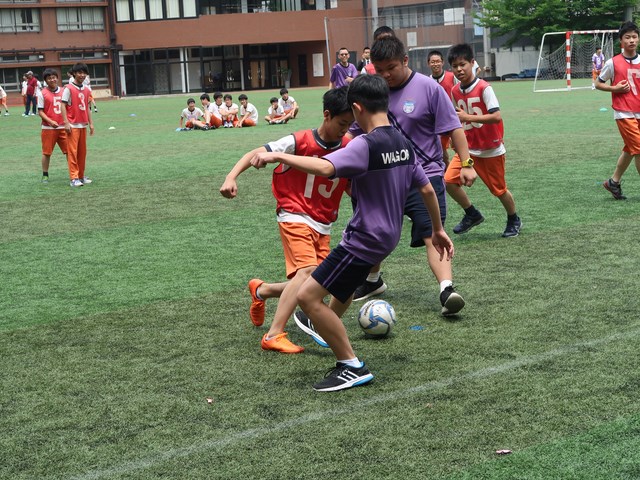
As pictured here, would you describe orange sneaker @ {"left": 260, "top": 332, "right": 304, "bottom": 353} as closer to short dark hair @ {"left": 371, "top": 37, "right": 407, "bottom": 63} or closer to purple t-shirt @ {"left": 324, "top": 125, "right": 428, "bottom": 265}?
purple t-shirt @ {"left": 324, "top": 125, "right": 428, "bottom": 265}

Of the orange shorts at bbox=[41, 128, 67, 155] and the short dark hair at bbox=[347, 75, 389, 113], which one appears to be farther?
the orange shorts at bbox=[41, 128, 67, 155]

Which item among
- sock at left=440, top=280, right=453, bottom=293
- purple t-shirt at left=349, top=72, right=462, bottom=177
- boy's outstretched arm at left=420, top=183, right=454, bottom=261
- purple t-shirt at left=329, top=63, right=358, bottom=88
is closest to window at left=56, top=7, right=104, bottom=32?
purple t-shirt at left=329, top=63, right=358, bottom=88

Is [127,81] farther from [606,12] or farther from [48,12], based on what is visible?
[606,12]

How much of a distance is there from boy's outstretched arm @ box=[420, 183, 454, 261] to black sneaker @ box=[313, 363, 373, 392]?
37.5 inches

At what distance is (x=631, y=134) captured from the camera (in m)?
10.9

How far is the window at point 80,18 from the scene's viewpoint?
6128 cm

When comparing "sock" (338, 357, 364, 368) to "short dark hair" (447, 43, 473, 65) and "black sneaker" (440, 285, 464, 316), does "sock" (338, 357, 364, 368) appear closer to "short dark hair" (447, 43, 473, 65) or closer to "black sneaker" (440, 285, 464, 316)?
"black sneaker" (440, 285, 464, 316)

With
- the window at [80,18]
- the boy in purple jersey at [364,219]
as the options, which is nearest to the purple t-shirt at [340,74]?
the boy in purple jersey at [364,219]

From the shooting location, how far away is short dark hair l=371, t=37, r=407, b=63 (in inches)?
256

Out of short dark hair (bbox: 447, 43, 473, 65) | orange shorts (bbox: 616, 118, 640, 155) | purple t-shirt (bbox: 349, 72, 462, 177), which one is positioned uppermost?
short dark hair (bbox: 447, 43, 473, 65)

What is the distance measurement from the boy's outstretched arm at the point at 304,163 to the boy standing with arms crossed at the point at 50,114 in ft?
38.0

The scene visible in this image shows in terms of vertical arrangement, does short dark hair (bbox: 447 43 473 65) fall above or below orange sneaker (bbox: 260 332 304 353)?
above

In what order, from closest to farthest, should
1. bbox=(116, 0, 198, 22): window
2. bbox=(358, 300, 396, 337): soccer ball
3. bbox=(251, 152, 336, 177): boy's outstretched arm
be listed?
bbox=(251, 152, 336, 177): boy's outstretched arm
bbox=(358, 300, 396, 337): soccer ball
bbox=(116, 0, 198, 22): window

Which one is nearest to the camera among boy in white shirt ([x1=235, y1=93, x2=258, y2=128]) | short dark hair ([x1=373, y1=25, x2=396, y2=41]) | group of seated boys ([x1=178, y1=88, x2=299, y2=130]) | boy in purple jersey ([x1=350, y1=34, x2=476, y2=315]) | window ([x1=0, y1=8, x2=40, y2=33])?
boy in purple jersey ([x1=350, y1=34, x2=476, y2=315])
